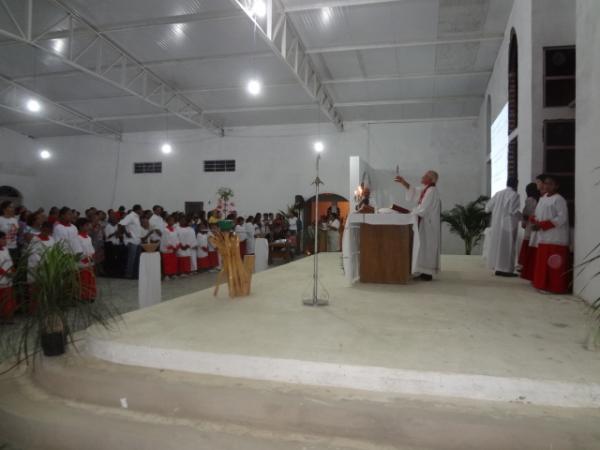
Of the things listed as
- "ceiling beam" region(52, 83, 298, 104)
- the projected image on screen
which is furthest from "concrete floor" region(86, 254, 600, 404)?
"ceiling beam" region(52, 83, 298, 104)

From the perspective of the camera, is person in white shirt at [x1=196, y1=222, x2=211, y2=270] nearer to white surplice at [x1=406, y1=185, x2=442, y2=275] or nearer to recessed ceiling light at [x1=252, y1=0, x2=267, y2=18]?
recessed ceiling light at [x1=252, y1=0, x2=267, y2=18]

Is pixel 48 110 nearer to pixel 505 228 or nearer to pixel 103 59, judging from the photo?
pixel 103 59

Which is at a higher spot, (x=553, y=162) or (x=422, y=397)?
(x=553, y=162)

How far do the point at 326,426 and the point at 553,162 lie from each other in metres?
4.93

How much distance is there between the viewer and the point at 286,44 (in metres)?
8.25

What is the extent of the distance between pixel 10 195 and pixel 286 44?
1330 cm

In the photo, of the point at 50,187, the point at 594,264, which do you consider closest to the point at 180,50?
the point at 594,264

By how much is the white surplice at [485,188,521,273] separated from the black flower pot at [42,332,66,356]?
521 centimetres

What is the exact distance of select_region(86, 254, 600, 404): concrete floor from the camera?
91.4 inches

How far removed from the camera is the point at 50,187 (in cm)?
1692

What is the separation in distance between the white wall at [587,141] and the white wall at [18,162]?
17.6 meters

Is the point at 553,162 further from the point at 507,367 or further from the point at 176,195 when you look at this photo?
the point at 176,195

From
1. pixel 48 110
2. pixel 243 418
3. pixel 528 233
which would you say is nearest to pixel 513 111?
pixel 528 233

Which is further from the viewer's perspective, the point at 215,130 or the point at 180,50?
the point at 215,130
